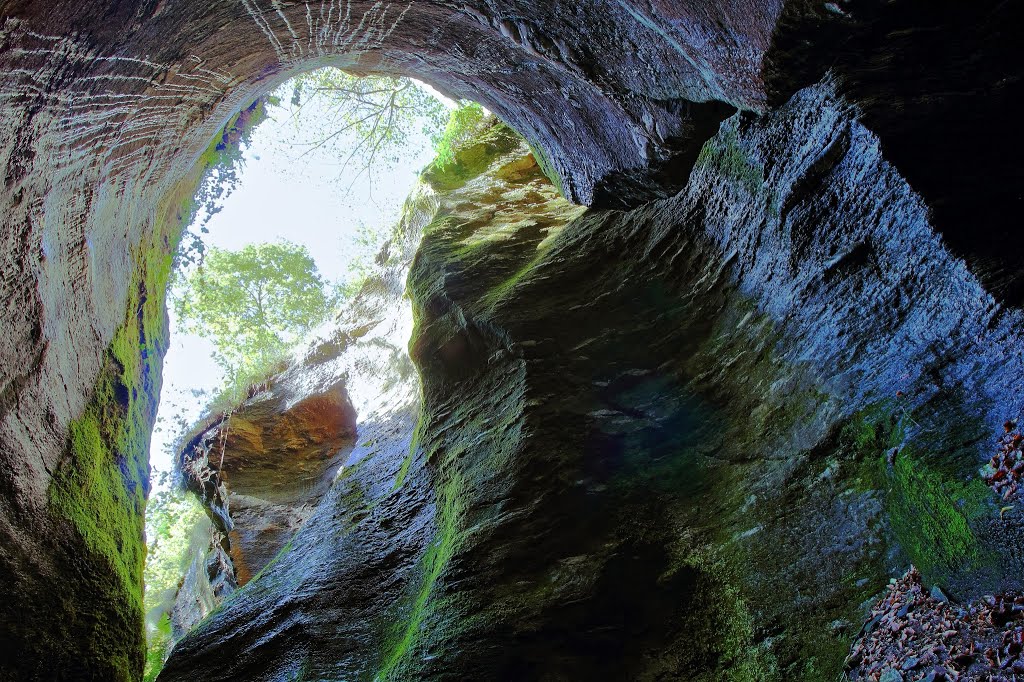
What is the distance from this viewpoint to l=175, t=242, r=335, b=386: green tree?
15.9 metres

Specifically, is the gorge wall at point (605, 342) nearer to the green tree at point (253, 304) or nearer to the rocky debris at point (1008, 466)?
the rocky debris at point (1008, 466)

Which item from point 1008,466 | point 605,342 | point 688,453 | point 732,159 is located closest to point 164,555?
point 605,342

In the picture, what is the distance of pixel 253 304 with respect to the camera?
1689 centimetres

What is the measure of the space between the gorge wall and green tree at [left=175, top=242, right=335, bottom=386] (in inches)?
329

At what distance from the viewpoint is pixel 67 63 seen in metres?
3.63

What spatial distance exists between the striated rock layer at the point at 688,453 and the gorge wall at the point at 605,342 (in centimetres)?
3

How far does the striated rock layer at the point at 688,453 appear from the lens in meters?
4.41

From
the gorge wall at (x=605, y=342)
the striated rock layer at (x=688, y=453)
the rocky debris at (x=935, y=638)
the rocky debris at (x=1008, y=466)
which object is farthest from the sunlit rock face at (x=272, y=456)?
the rocky debris at (x=1008, y=466)

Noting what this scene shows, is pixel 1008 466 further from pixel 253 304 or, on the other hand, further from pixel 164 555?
pixel 164 555

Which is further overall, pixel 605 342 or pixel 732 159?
pixel 605 342

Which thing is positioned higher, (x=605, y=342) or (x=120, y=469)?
(x=120, y=469)

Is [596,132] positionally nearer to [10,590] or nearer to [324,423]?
[10,590]

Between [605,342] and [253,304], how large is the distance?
1327cm

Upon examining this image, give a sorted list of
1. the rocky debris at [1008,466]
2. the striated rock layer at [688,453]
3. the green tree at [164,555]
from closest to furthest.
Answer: the rocky debris at [1008,466]
the striated rock layer at [688,453]
the green tree at [164,555]
